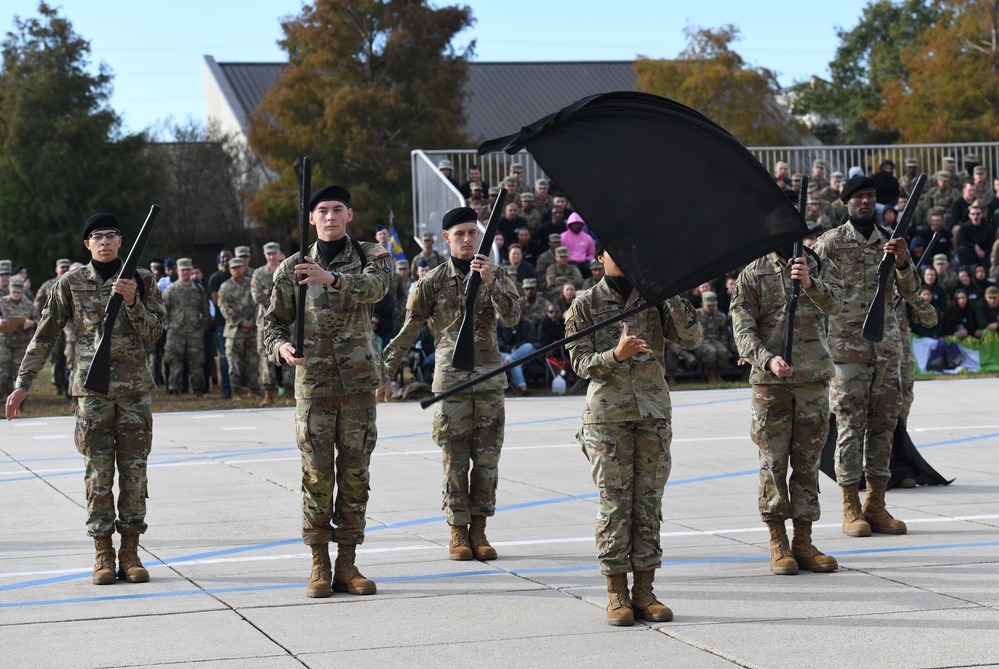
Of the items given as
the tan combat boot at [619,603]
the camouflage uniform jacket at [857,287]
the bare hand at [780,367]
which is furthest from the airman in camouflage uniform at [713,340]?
the tan combat boot at [619,603]

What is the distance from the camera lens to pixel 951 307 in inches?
906

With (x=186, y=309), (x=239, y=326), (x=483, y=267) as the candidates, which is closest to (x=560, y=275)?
(x=239, y=326)

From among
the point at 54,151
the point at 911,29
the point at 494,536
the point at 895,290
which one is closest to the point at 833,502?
the point at 895,290

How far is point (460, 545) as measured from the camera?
8602mm

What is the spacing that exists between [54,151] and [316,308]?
→ 1593 inches

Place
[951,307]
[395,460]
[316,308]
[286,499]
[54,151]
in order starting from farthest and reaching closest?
[54,151]
[951,307]
[395,460]
[286,499]
[316,308]

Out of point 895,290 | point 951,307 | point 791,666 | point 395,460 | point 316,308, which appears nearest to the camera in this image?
point 791,666

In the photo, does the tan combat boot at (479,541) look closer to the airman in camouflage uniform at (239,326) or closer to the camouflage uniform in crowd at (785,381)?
the camouflage uniform in crowd at (785,381)

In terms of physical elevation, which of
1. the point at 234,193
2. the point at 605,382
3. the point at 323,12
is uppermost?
the point at 323,12

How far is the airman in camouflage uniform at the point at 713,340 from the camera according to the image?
71.2ft

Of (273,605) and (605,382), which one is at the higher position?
(605,382)

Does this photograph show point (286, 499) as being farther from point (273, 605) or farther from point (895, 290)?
point (895, 290)

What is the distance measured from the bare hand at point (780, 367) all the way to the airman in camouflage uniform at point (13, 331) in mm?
15810

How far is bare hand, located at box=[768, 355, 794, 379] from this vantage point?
7.80 m
